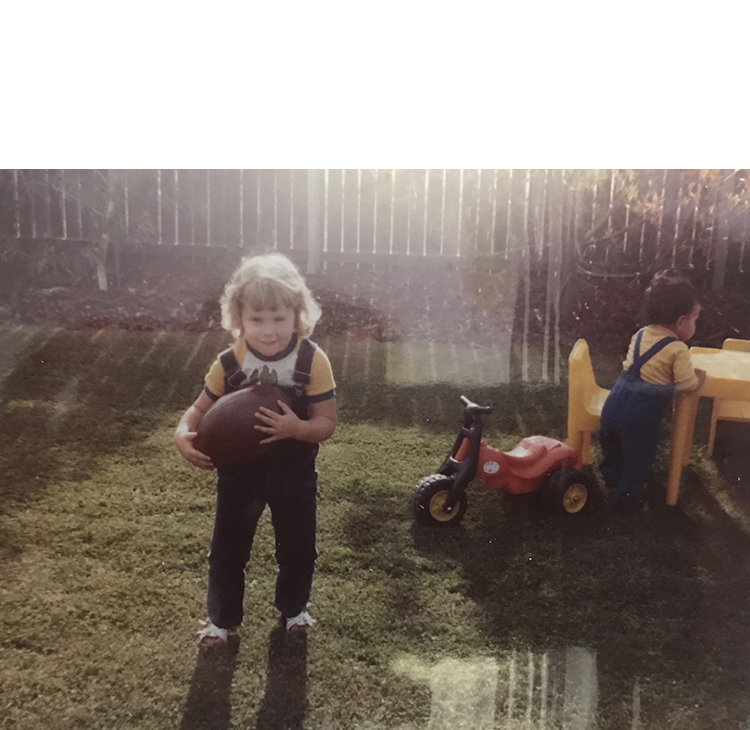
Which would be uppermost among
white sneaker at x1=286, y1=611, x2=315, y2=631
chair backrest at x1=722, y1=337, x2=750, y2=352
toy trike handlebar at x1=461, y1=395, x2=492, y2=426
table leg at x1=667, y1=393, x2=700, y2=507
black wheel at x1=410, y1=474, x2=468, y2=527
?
chair backrest at x1=722, y1=337, x2=750, y2=352

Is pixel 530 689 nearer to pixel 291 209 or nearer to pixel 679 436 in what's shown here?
pixel 679 436

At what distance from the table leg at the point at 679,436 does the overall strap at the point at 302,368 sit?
2.57ft

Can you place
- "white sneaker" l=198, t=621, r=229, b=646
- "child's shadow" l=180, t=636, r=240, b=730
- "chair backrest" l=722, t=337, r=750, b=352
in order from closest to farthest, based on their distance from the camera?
"child's shadow" l=180, t=636, r=240, b=730
"white sneaker" l=198, t=621, r=229, b=646
"chair backrest" l=722, t=337, r=750, b=352

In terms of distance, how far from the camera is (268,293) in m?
1.10

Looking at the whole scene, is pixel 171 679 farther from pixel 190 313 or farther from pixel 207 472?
pixel 190 313

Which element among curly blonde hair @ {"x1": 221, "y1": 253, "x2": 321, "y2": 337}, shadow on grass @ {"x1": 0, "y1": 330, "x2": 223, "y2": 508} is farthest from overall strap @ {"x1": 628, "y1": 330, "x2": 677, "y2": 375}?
shadow on grass @ {"x1": 0, "y1": 330, "x2": 223, "y2": 508}

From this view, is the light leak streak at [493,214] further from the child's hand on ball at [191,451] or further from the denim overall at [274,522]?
the child's hand on ball at [191,451]

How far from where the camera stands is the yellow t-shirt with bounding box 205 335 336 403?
108cm

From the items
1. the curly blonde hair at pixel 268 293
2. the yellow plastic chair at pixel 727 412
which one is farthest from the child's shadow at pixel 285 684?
the yellow plastic chair at pixel 727 412

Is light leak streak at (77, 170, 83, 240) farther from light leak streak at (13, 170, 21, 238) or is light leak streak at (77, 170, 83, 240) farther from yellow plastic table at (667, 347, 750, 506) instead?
yellow plastic table at (667, 347, 750, 506)

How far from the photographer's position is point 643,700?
1094mm

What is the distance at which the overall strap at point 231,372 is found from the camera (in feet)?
3.56
